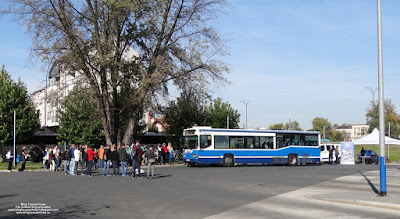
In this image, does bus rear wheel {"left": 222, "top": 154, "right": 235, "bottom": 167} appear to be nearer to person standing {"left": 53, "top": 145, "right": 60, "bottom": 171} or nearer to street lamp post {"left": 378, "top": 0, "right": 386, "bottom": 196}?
A: person standing {"left": 53, "top": 145, "right": 60, "bottom": 171}

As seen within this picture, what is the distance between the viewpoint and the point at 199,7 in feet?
112

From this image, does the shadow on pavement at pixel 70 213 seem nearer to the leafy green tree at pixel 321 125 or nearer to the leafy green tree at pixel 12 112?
the leafy green tree at pixel 12 112

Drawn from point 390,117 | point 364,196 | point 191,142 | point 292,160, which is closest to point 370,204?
point 364,196

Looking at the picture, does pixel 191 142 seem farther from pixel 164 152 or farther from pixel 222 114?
pixel 222 114

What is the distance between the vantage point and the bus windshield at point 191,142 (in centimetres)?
3356

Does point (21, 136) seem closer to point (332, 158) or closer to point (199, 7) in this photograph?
point (199, 7)

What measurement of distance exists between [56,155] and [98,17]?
397 inches

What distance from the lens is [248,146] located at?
34875 mm

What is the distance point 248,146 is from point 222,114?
31.6 meters

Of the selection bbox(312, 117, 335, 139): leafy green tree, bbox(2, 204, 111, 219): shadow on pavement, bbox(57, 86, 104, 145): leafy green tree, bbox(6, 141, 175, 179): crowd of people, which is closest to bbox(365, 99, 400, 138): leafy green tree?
bbox(312, 117, 335, 139): leafy green tree

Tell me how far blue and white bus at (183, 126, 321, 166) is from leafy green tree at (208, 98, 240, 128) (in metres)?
27.8

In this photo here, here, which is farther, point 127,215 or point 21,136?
point 21,136

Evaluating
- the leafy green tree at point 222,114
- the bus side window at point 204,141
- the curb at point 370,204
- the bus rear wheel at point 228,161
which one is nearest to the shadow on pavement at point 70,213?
the curb at point 370,204

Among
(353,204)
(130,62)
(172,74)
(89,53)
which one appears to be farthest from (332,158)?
(353,204)
